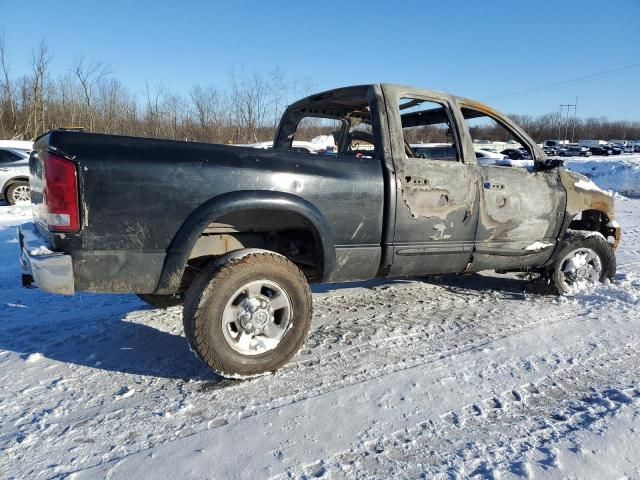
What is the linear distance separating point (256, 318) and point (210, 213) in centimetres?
76

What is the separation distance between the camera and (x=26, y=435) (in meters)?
2.47

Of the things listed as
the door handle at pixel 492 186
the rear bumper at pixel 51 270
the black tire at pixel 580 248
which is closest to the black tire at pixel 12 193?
the rear bumper at pixel 51 270

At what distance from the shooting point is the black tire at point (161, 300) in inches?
155

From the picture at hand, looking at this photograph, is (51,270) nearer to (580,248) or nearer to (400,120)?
(400,120)

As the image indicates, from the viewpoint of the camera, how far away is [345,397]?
2.83 m

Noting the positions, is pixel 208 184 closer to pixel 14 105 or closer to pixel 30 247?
pixel 30 247

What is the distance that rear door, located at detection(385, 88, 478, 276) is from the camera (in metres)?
3.61

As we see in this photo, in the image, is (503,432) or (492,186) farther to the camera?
(492,186)

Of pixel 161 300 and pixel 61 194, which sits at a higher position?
pixel 61 194

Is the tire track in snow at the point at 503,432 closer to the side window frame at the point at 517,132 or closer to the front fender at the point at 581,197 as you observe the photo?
the front fender at the point at 581,197

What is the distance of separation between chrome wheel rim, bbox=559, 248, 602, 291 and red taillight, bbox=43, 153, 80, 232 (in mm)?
4396

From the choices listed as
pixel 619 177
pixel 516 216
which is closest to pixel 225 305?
pixel 516 216

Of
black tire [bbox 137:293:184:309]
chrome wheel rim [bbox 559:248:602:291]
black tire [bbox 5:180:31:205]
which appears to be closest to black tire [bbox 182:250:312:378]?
black tire [bbox 137:293:184:309]

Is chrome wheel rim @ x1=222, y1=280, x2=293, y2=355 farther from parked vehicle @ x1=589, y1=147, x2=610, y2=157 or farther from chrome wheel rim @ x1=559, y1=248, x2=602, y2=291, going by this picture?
parked vehicle @ x1=589, y1=147, x2=610, y2=157
